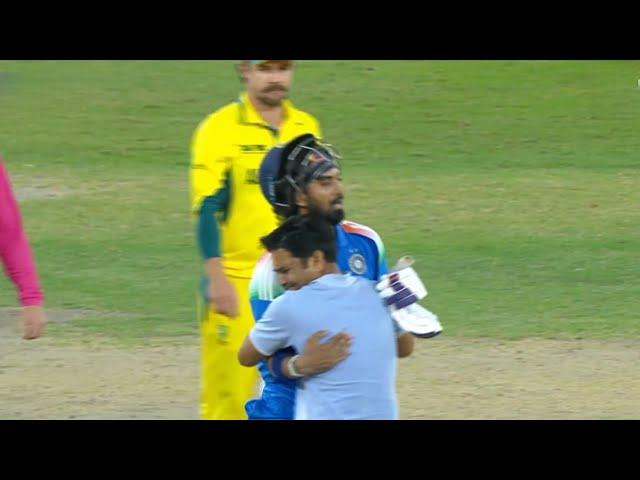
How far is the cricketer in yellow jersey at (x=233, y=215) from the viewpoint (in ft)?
24.3

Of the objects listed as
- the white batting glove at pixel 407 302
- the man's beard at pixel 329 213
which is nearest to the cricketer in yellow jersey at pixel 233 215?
the man's beard at pixel 329 213

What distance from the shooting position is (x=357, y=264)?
5.80 metres

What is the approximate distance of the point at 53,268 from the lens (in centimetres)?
1409

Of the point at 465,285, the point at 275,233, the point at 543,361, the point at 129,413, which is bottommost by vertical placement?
the point at 275,233

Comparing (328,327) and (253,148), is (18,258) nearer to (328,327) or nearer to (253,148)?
(253,148)

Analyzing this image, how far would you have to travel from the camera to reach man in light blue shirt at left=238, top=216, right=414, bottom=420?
5.32 metres

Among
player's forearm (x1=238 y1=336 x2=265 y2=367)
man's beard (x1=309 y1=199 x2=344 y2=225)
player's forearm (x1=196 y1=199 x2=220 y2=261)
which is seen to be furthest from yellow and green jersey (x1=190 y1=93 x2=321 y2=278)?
player's forearm (x1=238 y1=336 x2=265 y2=367)

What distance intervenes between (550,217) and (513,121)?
17.5 ft

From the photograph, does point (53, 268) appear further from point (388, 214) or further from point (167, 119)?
point (167, 119)

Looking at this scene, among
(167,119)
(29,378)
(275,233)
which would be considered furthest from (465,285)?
(167,119)

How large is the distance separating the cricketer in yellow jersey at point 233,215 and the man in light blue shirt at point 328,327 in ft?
6.26

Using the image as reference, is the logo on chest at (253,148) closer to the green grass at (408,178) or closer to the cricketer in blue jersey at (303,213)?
the cricketer in blue jersey at (303,213)

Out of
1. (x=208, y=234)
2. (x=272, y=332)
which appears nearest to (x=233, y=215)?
(x=208, y=234)

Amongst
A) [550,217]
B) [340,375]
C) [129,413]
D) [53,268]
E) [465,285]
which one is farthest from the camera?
[550,217]
